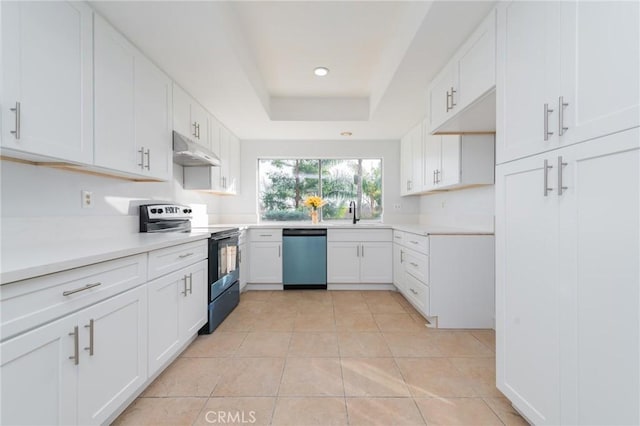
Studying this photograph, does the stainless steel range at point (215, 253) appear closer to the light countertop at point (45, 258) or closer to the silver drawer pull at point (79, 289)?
the light countertop at point (45, 258)

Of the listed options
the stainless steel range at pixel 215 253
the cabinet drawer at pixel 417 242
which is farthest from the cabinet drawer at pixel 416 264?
the stainless steel range at pixel 215 253

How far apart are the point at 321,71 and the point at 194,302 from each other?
255 cm

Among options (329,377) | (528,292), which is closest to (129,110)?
(329,377)

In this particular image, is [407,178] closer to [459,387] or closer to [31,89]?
[459,387]

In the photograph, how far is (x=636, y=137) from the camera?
856 mm

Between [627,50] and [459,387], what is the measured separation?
5.83 ft

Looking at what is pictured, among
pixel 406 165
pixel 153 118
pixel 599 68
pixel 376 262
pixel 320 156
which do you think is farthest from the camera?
pixel 320 156

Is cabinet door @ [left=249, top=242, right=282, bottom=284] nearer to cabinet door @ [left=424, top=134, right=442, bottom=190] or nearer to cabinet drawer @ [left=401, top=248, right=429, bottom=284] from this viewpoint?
cabinet drawer @ [left=401, top=248, right=429, bottom=284]

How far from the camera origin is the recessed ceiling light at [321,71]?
2951 mm

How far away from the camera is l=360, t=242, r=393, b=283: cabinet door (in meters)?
3.82

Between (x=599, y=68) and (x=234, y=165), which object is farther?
(x=234, y=165)

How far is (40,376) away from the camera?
3.22ft

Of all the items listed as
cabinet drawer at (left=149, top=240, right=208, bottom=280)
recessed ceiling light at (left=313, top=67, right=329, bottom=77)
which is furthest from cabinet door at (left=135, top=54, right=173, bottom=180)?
recessed ceiling light at (left=313, top=67, right=329, bottom=77)

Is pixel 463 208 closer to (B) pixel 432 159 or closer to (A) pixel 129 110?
(B) pixel 432 159
